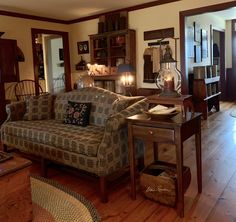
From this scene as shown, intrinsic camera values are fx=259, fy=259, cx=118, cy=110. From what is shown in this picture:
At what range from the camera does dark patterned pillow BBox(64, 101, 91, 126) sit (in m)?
3.08

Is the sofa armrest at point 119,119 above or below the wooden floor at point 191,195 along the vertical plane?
above

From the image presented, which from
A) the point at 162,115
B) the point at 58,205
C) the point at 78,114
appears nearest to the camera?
the point at 58,205

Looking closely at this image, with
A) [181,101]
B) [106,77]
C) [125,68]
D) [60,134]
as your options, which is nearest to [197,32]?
[125,68]

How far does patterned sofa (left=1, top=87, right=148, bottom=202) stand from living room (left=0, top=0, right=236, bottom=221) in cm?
25

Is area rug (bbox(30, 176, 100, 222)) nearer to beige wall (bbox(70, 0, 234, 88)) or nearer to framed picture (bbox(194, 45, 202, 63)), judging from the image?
beige wall (bbox(70, 0, 234, 88))

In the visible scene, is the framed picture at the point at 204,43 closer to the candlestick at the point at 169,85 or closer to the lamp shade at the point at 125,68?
the lamp shade at the point at 125,68

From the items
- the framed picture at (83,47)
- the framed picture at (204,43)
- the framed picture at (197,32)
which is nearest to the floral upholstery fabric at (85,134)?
the framed picture at (83,47)

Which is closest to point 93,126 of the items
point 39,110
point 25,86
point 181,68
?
point 39,110

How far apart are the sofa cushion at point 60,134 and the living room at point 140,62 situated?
43 centimetres

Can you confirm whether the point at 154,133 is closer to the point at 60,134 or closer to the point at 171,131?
the point at 171,131

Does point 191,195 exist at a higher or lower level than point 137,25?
lower

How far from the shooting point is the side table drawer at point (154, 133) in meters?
1.99

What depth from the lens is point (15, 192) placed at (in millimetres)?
1563

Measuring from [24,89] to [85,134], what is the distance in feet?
12.2
